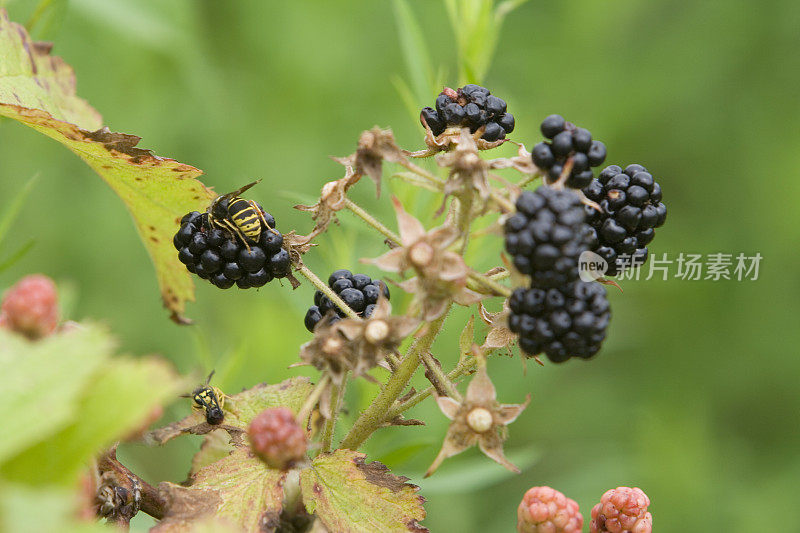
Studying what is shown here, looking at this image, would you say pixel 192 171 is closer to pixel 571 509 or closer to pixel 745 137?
pixel 571 509

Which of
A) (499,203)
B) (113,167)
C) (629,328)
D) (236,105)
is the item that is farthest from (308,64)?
(499,203)

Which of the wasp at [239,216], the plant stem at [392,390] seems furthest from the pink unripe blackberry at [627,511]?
the wasp at [239,216]

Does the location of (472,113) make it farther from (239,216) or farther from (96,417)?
(96,417)

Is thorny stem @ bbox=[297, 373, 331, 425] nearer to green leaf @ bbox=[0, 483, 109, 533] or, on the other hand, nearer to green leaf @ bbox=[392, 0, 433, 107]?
green leaf @ bbox=[0, 483, 109, 533]

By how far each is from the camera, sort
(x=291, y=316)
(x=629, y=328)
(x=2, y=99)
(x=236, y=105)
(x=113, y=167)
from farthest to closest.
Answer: (x=236, y=105), (x=629, y=328), (x=291, y=316), (x=113, y=167), (x=2, y=99)

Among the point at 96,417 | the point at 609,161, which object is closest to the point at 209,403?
the point at 96,417
